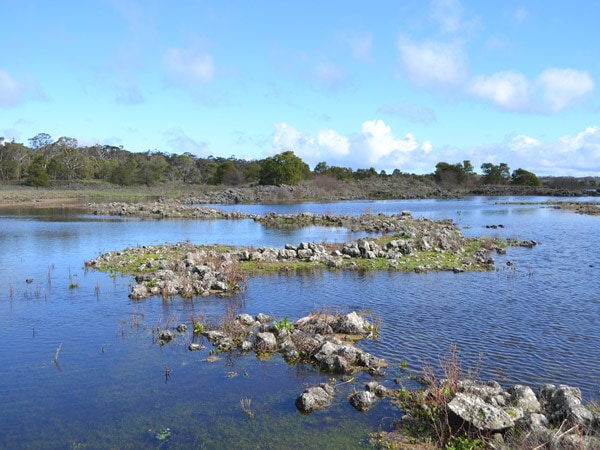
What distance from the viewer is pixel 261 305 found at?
2245cm

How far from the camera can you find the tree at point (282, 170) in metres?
132

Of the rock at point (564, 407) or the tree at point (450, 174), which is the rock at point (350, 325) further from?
the tree at point (450, 174)

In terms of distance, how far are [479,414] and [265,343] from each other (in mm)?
7640

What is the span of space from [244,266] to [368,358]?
16.1m

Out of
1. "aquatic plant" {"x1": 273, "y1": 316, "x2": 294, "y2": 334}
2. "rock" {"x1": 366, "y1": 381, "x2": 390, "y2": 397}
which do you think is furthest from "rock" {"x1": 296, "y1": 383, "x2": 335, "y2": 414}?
"aquatic plant" {"x1": 273, "y1": 316, "x2": 294, "y2": 334}

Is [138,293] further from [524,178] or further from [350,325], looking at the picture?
[524,178]

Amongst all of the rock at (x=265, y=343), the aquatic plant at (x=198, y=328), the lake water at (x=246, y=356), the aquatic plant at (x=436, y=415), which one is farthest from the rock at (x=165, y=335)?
the aquatic plant at (x=436, y=415)

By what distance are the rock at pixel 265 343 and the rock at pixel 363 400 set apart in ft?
14.1

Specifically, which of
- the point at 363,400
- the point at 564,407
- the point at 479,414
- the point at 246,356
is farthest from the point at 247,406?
the point at 564,407

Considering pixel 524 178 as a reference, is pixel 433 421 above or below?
below

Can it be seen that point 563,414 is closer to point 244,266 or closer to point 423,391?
point 423,391

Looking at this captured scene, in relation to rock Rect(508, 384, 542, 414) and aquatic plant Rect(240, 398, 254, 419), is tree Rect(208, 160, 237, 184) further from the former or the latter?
rock Rect(508, 384, 542, 414)

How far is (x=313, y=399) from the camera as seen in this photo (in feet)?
42.2

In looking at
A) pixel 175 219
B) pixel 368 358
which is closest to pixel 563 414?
pixel 368 358
